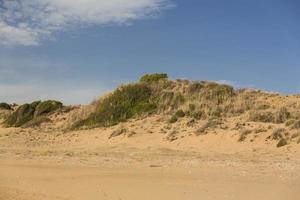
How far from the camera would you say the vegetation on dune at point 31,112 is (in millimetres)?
37719

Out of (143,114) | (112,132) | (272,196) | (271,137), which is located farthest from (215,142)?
(272,196)

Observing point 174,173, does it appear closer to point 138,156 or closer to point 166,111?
point 138,156

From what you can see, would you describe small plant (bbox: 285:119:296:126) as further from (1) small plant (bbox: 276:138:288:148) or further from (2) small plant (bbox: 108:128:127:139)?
(2) small plant (bbox: 108:128:127:139)

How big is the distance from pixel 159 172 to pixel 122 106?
17.7m

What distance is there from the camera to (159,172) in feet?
47.4

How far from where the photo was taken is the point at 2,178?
13.8 metres

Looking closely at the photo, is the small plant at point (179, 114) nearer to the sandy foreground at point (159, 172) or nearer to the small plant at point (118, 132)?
the small plant at point (118, 132)

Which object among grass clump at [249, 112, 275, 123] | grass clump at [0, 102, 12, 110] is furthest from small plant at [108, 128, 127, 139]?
grass clump at [0, 102, 12, 110]

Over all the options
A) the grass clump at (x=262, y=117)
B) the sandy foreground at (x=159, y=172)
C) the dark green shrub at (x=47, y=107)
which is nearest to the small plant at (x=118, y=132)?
the sandy foreground at (x=159, y=172)

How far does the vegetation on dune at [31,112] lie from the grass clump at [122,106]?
602 cm

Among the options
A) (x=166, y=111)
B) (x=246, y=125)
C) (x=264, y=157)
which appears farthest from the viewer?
(x=166, y=111)

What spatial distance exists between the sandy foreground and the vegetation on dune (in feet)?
44.0

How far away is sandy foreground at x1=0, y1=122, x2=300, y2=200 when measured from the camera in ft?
36.1

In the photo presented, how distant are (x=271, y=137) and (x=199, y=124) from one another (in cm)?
470
